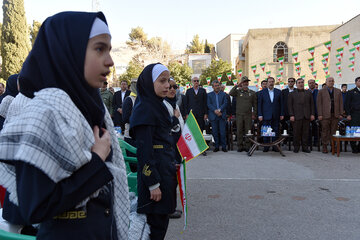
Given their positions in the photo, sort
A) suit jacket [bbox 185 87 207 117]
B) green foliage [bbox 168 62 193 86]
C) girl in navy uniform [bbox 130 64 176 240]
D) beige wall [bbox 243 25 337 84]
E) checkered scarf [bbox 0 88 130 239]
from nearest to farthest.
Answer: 1. checkered scarf [bbox 0 88 130 239]
2. girl in navy uniform [bbox 130 64 176 240]
3. suit jacket [bbox 185 87 207 117]
4. beige wall [bbox 243 25 337 84]
5. green foliage [bbox 168 62 193 86]

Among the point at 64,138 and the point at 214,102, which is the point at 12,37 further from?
the point at 64,138

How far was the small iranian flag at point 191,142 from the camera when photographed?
2920 mm

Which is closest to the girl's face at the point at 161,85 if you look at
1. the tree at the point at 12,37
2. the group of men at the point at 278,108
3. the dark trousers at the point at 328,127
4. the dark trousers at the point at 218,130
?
the group of men at the point at 278,108

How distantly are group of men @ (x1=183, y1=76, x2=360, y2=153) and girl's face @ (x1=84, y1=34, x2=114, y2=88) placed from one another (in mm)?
7781

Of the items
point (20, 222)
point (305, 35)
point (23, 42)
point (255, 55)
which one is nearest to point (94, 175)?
point (20, 222)

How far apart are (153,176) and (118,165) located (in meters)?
0.92

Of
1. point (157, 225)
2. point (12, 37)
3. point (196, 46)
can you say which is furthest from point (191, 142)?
point (196, 46)

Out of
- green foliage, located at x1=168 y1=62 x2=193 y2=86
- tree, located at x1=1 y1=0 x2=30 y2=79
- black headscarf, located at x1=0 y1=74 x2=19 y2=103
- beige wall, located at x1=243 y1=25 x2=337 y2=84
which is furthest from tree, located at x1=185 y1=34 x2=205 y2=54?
black headscarf, located at x1=0 y1=74 x2=19 y2=103

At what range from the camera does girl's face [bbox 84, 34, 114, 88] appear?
116cm

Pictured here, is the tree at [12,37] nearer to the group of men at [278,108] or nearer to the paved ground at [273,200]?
the group of men at [278,108]

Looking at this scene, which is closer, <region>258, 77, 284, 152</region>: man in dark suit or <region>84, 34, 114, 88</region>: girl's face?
<region>84, 34, 114, 88</region>: girl's face

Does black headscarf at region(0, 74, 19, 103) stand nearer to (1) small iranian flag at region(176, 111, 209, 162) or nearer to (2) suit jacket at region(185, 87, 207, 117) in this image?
(1) small iranian flag at region(176, 111, 209, 162)

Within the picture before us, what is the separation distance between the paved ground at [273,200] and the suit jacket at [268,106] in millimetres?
1781

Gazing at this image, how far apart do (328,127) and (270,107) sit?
179cm
